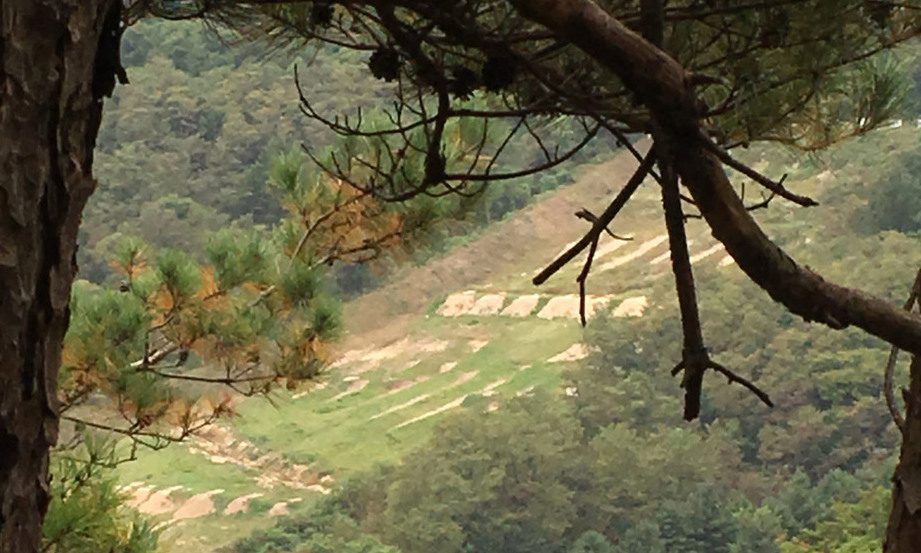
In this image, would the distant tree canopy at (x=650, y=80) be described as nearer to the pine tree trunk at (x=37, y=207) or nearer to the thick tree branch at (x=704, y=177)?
the thick tree branch at (x=704, y=177)

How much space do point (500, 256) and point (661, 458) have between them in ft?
4.49

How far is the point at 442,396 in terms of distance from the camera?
505 cm

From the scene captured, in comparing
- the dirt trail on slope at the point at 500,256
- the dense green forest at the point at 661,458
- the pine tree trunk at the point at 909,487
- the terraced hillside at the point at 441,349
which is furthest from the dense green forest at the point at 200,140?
the pine tree trunk at the point at 909,487

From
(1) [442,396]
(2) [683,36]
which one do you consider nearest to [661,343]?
(1) [442,396]

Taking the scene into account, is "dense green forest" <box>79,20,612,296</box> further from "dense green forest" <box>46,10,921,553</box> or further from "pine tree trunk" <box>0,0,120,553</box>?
"pine tree trunk" <box>0,0,120,553</box>

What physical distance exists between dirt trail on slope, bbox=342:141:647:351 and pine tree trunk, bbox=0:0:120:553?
4.65 meters

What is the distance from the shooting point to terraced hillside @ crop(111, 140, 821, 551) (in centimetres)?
473

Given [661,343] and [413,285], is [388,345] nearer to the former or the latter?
[413,285]

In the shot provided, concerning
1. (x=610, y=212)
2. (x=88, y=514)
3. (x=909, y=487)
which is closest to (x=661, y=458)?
(x=88, y=514)

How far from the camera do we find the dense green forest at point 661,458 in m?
4.12

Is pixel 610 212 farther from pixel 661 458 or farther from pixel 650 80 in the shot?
pixel 661 458

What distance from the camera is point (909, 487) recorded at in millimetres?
664

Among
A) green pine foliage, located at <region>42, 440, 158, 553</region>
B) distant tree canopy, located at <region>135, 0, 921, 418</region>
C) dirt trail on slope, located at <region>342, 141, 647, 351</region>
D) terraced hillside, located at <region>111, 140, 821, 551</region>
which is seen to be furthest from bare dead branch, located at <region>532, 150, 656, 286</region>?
dirt trail on slope, located at <region>342, 141, 647, 351</region>

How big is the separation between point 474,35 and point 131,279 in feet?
3.39
